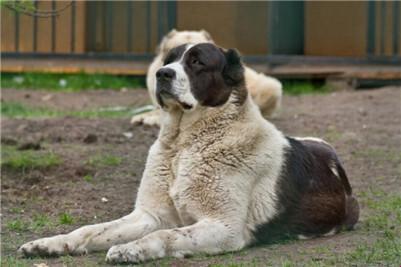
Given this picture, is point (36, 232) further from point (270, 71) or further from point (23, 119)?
point (270, 71)

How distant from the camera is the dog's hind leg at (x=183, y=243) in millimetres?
5285

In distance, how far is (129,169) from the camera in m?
8.29

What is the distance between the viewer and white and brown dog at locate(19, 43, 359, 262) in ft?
18.7

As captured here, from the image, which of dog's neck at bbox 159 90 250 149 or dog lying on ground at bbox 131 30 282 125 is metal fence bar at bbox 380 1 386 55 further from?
dog's neck at bbox 159 90 250 149

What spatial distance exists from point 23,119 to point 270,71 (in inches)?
190

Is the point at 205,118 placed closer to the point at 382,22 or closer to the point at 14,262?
the point at 14,262

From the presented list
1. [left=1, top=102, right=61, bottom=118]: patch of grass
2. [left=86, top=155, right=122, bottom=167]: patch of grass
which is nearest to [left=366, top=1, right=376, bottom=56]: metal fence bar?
[left=1, top=102, right=61, bottom=118]: patch of grass

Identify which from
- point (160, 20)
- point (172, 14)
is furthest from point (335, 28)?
point (160, 20)

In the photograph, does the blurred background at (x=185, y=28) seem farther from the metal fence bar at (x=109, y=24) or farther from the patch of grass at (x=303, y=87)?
the patch of grass at (x=303, y=87)

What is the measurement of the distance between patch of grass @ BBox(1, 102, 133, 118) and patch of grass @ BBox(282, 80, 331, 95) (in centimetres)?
291

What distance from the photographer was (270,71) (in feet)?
47.6

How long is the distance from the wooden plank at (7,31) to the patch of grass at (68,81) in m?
0.48

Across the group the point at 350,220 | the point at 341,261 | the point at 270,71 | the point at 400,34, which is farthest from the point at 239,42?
the point at 341,261

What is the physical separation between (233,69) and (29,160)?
291cm
